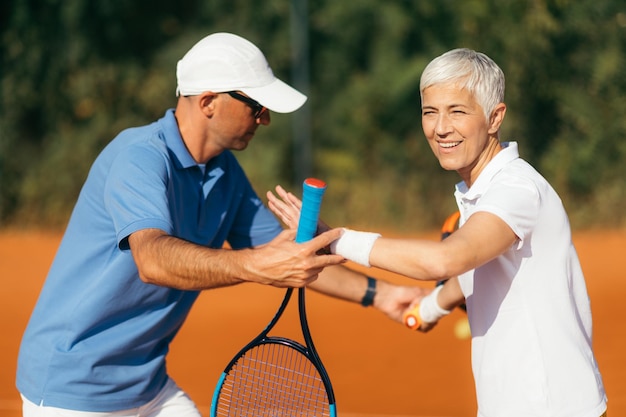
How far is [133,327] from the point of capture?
326 cm

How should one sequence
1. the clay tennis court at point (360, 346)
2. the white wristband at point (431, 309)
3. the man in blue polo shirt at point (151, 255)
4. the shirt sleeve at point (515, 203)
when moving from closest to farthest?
1. the shirt sleeve at point (515, 203)
2. the man in blue polo shirt at point (151, 255)
3. the white wristband at point (431, 309)
4. the clay tennis court at point (360, 346)

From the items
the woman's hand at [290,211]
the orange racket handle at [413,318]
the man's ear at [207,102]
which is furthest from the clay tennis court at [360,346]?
the man's ear at [207,102]

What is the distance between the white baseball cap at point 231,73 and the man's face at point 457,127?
673 millimetres

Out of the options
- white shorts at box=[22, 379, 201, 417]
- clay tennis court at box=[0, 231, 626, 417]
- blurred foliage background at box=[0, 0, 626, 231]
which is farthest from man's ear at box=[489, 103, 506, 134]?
blurred foliage background at box=[0, 0, 626, 231]

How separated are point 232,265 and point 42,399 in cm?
96

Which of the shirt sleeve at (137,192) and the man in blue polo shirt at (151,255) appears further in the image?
the shirt sleeve at (137,192)

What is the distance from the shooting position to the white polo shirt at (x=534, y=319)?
267cm

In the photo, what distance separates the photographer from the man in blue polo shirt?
284 centimetres

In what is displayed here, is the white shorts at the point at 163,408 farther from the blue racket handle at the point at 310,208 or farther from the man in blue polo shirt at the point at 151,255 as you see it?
the blue racket handle at the point at 310,208

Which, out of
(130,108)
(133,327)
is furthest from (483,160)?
(130,108)

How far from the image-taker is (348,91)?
12812mm

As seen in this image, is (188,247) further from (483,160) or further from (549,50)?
(549,50)

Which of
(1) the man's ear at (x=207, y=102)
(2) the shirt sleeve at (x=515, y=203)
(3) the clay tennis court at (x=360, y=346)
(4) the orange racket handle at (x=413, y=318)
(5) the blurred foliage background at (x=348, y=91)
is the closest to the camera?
(2) the shirt sleeve at (x=515, y=203)

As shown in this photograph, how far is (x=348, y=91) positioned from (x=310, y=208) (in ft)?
33.0
